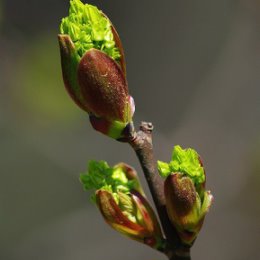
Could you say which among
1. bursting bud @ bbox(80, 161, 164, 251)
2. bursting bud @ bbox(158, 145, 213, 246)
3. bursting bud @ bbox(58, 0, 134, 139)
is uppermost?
bursting bud @ bbox(58, 0, 134, 139)

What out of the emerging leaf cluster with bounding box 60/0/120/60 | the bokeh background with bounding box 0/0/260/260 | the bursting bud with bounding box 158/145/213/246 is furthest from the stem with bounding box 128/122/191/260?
the bokeh background with bounding box 0/0/260/260

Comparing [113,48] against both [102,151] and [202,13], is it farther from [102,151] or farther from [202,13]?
[202,13]

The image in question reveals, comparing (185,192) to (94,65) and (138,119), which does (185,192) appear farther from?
(138,119)

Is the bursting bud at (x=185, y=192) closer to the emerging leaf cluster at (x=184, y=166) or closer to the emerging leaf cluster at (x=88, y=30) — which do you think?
the emerging leaf cluster at (x=184, y=166)

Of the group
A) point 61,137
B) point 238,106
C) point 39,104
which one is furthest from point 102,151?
point 238,106

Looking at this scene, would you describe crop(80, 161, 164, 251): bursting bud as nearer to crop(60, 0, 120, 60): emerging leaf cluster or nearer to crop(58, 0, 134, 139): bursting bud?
crop(58, 0, 134, 139): bursting bud

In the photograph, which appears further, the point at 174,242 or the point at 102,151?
the point at 102,151

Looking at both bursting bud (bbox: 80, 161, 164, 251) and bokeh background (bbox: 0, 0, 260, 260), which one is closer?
bursting bud (bbox: 80, 161, 164, 251)
